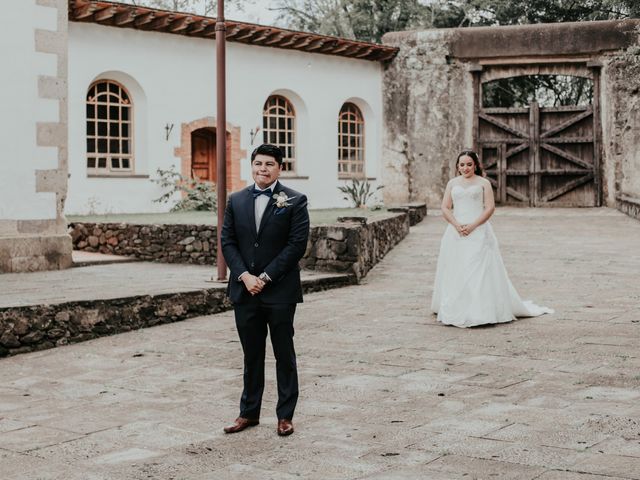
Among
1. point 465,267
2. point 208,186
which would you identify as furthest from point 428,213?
point 465,267

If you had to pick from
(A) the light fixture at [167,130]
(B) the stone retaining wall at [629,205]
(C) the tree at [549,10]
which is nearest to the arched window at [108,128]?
(A) the light fixture at [167,130]

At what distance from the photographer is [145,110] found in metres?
18.4

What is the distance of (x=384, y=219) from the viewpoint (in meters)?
14.0

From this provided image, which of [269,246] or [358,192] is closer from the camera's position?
[269,246]

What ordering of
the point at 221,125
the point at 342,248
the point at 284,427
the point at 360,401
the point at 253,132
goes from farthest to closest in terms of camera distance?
the point at 253,132 < the point at 342,248 < the point at 221,125 < the point at 360,401 < the point at 284,427

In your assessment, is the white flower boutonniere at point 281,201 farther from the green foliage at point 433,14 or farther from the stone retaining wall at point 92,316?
the green foliage at point 433,14

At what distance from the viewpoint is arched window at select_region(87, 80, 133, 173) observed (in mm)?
17859

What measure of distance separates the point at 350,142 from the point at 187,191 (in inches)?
233

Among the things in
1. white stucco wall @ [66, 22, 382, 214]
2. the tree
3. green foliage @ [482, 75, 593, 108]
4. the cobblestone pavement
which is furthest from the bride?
the tree

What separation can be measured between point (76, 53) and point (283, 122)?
18.6 feet

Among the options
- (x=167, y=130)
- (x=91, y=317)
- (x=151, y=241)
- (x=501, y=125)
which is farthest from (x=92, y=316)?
(x=501, y=125)

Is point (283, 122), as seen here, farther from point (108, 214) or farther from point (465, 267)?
point (465, 267)

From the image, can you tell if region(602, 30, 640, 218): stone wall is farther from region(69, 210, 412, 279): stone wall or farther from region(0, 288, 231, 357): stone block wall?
region(0, 288, 231, 357): stone block wall

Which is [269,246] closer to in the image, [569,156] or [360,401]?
[360,401]
